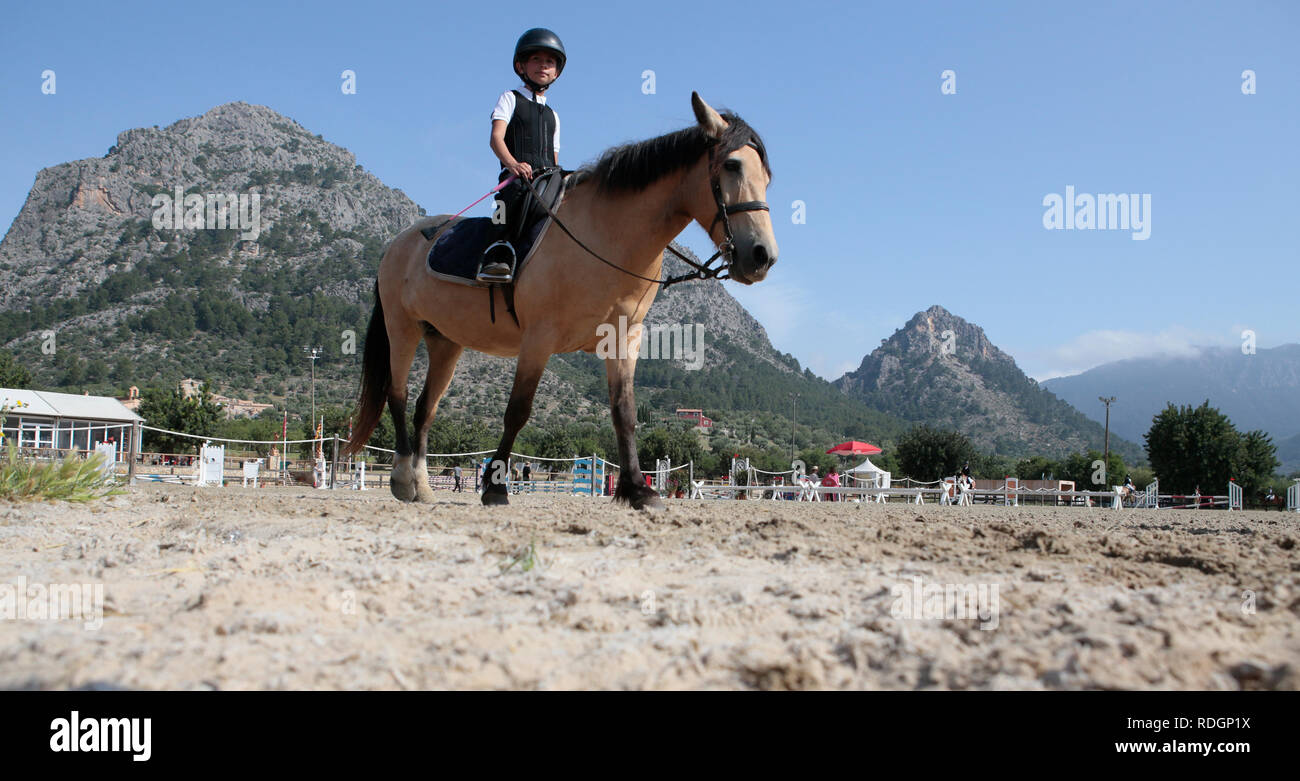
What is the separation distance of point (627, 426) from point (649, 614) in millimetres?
3387

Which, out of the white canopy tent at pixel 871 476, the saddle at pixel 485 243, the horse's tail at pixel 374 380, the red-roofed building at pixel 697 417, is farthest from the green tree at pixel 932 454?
the saddle at pixel 485 243

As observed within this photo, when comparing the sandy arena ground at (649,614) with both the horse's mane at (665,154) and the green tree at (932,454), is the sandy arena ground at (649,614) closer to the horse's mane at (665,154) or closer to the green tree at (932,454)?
the horse's mane at (665,154)

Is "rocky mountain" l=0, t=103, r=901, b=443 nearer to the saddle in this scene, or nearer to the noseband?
the saddle

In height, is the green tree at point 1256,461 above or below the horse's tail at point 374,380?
below

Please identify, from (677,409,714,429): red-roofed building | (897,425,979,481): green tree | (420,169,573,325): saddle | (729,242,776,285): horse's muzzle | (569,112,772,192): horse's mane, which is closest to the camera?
(729,242,776,285): horse's muzzle

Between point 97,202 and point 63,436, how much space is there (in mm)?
129208

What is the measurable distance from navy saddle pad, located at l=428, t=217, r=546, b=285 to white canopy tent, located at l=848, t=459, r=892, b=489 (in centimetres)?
2612

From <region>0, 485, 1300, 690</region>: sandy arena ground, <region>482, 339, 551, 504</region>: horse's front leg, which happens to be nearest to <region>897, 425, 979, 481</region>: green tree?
<region>482, 339, 551, 504</region>: horse's front leg

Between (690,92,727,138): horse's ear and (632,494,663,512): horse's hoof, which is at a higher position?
(690,92,727,138): horse's ear

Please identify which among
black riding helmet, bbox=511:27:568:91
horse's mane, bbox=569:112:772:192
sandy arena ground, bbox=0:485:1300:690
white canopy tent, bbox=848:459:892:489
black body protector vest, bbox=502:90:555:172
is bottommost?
white canopy tent, bbox=848:459:892:489

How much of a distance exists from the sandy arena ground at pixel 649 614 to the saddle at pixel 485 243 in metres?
2.44

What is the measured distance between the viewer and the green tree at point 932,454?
69.6 metres

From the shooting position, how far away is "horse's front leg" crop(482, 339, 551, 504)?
17.5ft
